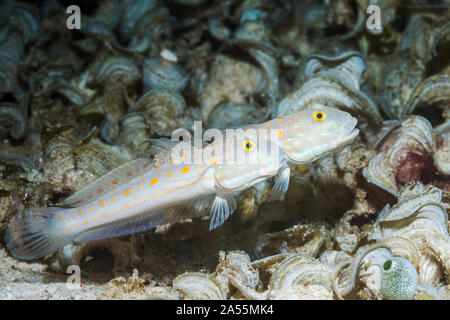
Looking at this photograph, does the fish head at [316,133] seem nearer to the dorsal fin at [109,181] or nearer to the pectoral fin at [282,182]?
the pectoral fin at [282,182]

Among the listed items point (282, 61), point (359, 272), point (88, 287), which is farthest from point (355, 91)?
point (88, 287)

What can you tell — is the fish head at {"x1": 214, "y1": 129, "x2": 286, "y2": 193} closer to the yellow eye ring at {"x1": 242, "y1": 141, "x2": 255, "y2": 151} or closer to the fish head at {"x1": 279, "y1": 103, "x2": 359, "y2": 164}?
the yellow eye ring at {"x1": 242, "y1": 141, "x2": 255, "y2": 151}

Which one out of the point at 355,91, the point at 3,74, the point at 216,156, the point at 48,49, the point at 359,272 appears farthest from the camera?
the point at 48,49

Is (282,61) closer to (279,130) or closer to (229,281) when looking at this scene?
(279,130)

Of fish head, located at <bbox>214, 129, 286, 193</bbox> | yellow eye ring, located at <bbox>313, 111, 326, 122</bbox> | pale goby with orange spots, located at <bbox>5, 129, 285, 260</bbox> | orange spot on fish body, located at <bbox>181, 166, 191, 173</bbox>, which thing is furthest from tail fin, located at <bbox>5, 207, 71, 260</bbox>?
yellow eye ring, located at <bbox>313, 111, 326, 122</bbox>

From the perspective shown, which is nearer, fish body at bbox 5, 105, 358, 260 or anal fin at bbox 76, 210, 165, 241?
fish body at bbox 5, 105, 358, 260

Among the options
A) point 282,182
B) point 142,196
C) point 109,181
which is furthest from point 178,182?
point 282,182

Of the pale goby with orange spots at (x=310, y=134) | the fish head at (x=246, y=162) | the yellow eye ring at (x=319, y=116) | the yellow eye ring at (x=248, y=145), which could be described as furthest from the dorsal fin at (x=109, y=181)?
the yellow eye ring at (x=319, y=116)
